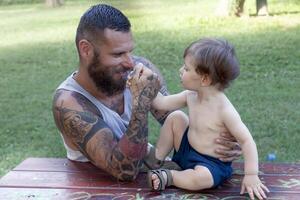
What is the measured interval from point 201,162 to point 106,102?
70 cm

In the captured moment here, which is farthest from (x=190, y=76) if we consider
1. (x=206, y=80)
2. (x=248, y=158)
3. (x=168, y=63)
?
(x=168, y=63)

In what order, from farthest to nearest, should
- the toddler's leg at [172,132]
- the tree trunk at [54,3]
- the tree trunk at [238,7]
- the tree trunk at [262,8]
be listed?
the tree trunk at [54,3] < the tree trunk at [262,8] < the tree trunk at [238,7] < the toddler's leg at [172,132]

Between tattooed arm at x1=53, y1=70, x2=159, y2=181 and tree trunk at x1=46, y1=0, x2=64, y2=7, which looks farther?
tree trunk at x1=46, y1=0, x2=64, y2=7

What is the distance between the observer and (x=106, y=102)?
3346 millimetres

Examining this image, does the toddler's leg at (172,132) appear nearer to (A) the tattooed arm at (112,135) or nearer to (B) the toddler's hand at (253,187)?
(A) the tattooed arm at (112,135)

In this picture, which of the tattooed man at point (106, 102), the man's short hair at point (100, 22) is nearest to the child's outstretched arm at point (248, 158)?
the tattooed man at point (106, 102)

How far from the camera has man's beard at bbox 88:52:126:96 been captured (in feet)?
10.5

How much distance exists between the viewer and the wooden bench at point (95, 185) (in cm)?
280

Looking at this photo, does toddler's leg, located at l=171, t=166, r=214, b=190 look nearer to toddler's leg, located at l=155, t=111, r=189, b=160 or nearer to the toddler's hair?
toddler's leg, located at l=155, t=111, r=189, b=160

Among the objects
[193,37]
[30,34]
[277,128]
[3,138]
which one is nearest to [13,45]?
[30,34]

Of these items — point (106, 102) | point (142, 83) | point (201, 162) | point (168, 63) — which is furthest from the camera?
point (168, 63)

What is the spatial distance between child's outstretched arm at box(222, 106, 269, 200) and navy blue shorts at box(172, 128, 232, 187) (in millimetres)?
116

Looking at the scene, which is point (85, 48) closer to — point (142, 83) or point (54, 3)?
point (142, 83)

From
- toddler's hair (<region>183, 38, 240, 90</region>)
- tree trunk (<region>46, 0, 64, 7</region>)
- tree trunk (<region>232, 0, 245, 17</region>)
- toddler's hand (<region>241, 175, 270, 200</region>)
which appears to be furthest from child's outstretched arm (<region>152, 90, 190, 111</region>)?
tree trunk (<region>46, 0, 64, 7</region>)
